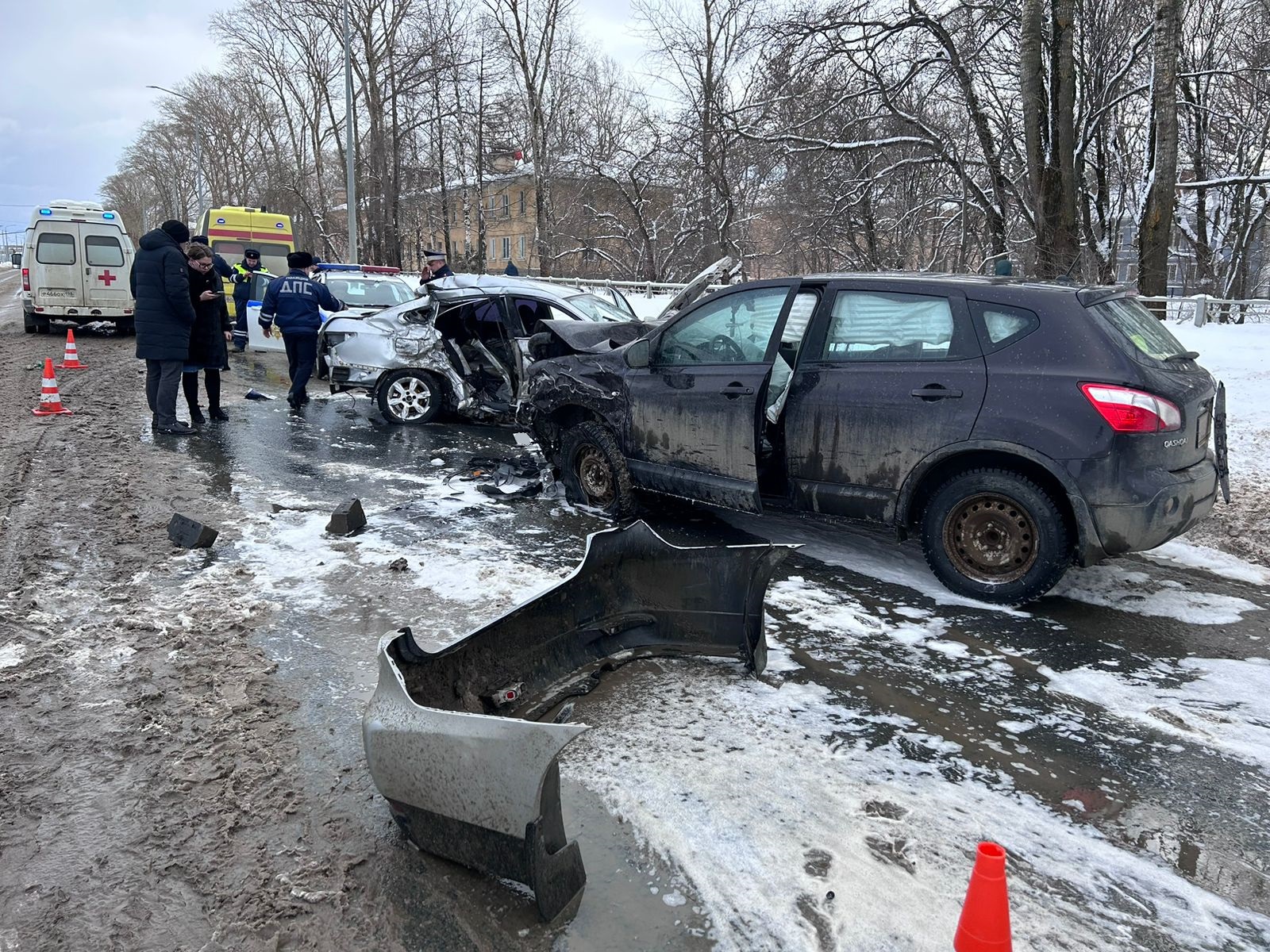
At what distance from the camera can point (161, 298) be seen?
29.4 ft

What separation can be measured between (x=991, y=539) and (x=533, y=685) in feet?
8.91

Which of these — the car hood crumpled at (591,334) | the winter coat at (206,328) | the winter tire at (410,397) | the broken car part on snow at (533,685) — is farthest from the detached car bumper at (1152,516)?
the winter coat at (206,328)

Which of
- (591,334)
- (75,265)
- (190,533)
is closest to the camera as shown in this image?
(190,533)

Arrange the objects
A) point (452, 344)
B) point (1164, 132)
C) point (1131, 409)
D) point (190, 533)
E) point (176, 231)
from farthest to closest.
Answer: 1. point (1164, 132)
2. point (452, 344)
3. point (176, 231)
4. point (190, 533)
5. point (1131, 409)

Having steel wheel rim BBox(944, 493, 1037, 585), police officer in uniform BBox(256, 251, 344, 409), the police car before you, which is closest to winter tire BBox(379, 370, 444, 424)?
police officer in uniform BBox(256, 251, 344, 409)

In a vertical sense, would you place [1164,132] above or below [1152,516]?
above

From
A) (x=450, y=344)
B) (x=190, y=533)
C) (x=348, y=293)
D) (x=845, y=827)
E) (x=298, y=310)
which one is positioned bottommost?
(x=845, y=827)

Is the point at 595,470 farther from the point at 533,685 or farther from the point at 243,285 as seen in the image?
the point at 243,285

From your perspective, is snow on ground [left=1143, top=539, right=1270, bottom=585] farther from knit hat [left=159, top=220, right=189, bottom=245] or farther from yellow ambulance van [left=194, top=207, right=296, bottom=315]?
yellow ambulance van [left=194, top=207, right=296, bottom=315]

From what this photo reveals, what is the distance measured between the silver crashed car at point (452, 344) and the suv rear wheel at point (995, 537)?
5.41m

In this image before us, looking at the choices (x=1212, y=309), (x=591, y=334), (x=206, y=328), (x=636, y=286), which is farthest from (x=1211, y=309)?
(x=206, y=328)

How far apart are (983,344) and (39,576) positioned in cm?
547

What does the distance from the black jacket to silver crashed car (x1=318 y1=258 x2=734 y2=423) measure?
1.85 metres

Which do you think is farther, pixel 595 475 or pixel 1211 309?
pixel 1211 309
